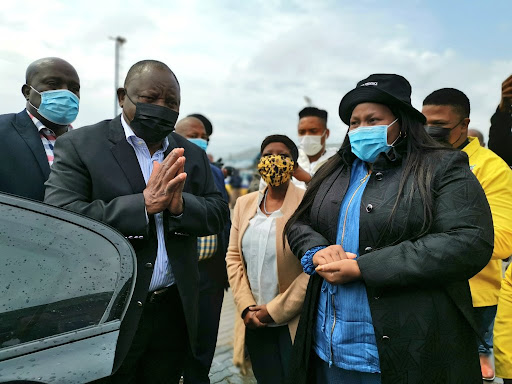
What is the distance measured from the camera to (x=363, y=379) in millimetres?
2018

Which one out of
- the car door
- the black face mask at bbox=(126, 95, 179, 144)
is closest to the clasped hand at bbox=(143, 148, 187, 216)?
the black face mask at bbox=(126, 95, 179, 144)

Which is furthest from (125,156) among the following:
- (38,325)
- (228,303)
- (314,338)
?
(228,303)

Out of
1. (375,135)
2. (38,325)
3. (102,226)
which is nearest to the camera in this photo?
(38,325)

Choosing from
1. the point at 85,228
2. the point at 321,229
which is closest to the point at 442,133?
the point at 321,229

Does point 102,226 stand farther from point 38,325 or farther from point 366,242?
point 366,242

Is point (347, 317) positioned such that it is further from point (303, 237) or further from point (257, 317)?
point (257, 317)

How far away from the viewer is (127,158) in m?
2.18

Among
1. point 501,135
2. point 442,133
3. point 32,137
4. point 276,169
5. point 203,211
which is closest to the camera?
point 203,211

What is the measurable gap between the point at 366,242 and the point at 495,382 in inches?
117

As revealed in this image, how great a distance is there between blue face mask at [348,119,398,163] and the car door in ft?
4.30

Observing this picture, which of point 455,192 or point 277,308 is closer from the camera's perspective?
point 455,192

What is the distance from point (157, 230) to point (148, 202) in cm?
24

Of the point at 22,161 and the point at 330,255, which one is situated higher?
the point at 22,161

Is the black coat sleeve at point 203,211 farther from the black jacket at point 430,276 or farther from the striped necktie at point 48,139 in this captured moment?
the striped necktie at point 48,139
